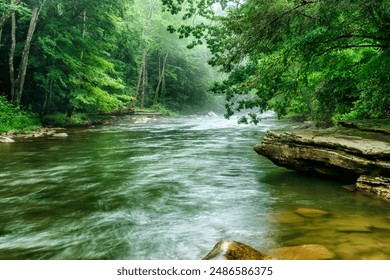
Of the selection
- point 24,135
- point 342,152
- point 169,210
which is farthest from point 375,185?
point 24,135

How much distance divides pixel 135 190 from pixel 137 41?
2324 cm

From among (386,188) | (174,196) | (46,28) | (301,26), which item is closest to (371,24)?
(301,26)

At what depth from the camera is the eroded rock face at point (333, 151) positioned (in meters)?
6.45

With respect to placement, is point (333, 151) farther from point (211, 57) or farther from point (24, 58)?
point (24, 58)

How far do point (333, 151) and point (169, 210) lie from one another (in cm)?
392

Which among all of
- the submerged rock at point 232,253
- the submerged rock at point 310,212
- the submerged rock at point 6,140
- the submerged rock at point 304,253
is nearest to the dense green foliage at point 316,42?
the submerged rock at point 310,212

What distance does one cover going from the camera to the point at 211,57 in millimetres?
19875

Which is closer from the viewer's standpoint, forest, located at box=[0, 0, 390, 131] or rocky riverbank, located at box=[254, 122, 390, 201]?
rocky riverbank, located at box=[254, 122, 390, 201]

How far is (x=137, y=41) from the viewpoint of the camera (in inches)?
1102

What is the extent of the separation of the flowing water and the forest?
2801 millimetres

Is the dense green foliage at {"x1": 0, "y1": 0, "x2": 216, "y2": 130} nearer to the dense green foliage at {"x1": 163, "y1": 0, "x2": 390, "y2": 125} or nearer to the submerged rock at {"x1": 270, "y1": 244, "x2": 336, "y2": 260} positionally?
the dense green foliage at {"x1": 163, "y1": 0, "x2": 390, "y2": 125}

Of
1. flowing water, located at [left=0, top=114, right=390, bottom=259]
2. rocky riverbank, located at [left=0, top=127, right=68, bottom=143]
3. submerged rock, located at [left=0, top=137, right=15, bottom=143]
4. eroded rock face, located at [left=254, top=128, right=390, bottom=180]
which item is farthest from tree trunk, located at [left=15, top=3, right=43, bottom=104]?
eroded rock face, located at [left=254, top=128, right=390, bottom=180]

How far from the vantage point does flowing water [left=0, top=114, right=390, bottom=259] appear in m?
4.31

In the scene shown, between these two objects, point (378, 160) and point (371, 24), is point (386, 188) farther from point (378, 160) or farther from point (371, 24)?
point (371, 24)
